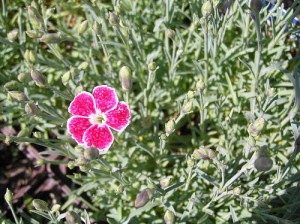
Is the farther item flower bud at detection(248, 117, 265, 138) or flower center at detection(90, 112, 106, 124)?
flower center at detection(90, 112, 106, 124)

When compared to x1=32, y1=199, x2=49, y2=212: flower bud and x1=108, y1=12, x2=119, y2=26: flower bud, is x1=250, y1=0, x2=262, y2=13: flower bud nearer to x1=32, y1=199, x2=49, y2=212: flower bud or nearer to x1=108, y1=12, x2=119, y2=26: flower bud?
x1=108, y1=12, x2=119, y2=26: flower bud

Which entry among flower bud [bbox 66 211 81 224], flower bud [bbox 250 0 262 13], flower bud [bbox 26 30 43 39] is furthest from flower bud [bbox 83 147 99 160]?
flower bud [bbox 250 0 262 13]

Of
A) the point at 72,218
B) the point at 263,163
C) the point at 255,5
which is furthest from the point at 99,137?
the point at 255,5

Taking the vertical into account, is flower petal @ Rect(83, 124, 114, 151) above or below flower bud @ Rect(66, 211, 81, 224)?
above

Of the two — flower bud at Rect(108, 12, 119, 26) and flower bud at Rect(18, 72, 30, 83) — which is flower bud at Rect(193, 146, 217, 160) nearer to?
flower bud at Rect(108, 12, 119, 26)

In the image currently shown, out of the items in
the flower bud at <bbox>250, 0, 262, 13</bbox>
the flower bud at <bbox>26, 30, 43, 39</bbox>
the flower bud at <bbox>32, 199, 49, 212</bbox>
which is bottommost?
the flower bud at <bbox>32, 199, 49, 212</bbox>

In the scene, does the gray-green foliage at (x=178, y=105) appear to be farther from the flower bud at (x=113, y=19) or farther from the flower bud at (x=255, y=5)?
the flower bud at (x=255, y=5)

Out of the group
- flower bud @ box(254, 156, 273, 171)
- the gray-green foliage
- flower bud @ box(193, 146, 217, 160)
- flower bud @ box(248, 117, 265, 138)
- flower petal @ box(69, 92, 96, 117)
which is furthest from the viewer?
the gray-green foliage

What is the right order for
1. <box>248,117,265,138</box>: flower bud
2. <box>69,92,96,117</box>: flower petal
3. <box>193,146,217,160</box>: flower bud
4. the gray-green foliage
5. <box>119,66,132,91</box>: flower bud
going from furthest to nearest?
the gray-green foliage → <box>69,92,96,117</box>: flower petal → <box>119,66,132,91</box>: flower bud → <box>193,146,217,160</box>: flower bud → <box>248,117,265,138</box>: flower bud

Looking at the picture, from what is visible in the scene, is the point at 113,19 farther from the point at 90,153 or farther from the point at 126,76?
the point at 90,153
